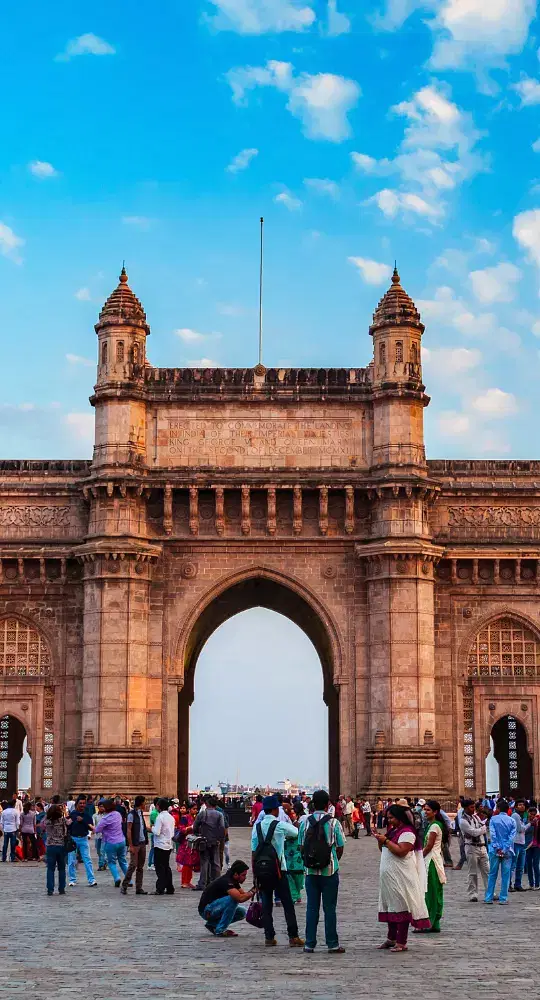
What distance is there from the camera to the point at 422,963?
599 inches

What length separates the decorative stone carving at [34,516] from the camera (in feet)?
144

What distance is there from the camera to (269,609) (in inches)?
1949

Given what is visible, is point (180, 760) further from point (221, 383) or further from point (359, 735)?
point (221, 383)

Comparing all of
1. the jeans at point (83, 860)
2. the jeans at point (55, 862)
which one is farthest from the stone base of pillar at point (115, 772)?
the jeans at point (55, 862)

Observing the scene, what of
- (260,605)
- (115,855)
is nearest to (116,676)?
(260,605)

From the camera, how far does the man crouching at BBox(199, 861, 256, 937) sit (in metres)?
17.9


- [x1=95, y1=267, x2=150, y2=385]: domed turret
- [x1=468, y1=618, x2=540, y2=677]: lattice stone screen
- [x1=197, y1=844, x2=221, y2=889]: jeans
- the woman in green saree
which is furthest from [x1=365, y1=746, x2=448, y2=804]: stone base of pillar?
the woman in green saree

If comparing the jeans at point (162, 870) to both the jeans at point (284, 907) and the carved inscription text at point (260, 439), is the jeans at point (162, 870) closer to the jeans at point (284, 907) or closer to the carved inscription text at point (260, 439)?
the jeans at point (284, 907)

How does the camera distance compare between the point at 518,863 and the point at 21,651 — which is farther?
the point at 21,651

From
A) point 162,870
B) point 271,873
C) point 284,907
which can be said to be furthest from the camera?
point 162,870

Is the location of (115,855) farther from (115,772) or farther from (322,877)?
(115,772)

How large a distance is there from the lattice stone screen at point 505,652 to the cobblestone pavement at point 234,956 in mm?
20939

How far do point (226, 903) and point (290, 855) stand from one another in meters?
1.05

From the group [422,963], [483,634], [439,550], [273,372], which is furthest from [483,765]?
[422,963]
